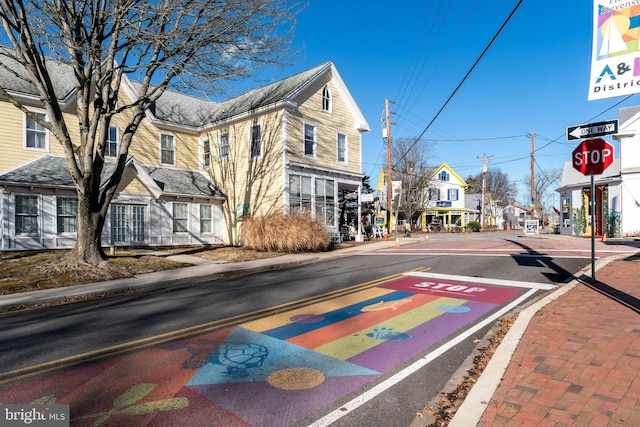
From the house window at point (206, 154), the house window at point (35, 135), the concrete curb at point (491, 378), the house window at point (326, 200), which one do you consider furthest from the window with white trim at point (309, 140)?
the concrete curb at point (491, 378)

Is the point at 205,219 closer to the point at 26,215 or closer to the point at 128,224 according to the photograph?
the point at 128,224

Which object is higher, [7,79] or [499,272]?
[7,79]

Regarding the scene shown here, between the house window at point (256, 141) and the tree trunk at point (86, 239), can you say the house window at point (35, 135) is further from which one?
the house window at point (256, 141)

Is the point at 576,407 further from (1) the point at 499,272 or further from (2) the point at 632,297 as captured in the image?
(1) the point at 499,272

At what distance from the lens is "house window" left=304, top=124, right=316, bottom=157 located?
66.9 ft

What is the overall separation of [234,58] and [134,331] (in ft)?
32.9

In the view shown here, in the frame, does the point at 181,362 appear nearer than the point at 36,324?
Yes

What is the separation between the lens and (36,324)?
649 centimetres

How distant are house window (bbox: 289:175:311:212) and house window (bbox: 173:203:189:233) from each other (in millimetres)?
5939

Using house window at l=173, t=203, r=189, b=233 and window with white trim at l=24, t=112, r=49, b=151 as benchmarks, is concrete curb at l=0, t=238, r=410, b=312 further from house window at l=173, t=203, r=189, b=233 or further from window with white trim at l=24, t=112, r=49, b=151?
window with white trim at l=24, t=112, r=49, b=151

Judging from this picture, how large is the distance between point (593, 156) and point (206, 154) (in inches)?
804

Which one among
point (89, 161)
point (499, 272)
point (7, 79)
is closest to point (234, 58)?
point (89, 161)

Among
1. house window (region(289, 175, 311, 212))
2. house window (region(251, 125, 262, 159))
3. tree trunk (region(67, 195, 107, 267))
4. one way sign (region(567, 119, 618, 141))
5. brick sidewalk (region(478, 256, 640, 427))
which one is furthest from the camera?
house window (region(251, 125, 262, 159))

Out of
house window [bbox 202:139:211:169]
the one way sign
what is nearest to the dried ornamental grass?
house window [bbox 202:139:211:169]
